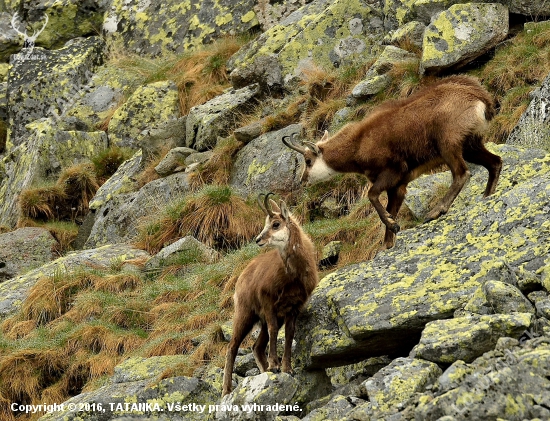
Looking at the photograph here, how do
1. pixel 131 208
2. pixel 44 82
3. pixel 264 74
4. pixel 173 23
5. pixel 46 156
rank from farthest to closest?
pixel 173 23
pixel 44 82
pixel 46 156
pixel 264 74
pixel 131 208

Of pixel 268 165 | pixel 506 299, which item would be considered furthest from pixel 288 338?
pixel 268 165

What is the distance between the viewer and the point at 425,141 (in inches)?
340

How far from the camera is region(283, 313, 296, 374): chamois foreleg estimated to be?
766cm

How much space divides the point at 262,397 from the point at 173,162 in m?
8.51

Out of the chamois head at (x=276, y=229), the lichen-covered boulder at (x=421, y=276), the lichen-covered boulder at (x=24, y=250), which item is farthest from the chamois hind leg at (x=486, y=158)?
the lichen-covered boulder at (x=24, y=250)

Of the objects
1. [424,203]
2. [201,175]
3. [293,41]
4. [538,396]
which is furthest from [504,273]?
[293,41]

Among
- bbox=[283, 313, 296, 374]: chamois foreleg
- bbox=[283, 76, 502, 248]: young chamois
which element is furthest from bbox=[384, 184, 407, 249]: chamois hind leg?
bbox=[283, 313, 296, 374]: chamois foreleg

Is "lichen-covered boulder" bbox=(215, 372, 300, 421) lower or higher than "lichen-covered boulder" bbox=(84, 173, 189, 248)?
higher

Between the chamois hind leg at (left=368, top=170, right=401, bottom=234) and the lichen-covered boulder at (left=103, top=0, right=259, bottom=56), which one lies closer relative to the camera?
the chamois hind leg at (left=368, top=170, right=401, bottom=234)

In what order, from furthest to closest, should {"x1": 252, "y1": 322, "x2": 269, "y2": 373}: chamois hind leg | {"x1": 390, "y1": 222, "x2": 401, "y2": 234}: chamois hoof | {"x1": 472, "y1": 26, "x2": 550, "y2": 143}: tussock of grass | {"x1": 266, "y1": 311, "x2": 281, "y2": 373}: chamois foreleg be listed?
1. {"x1": 472, "y1": 26, "x2": 550, "y2": 143}: tussock of grass
2. {"x1": 390, "y1": 222, "x2": 401, "y2": 234}: chamois hoof
3. {"x1": 252, "y1": 322, "x2": 269, "y2": 373}: chamois hind leg
4. {"x1": 266, "y1": 311, "x2": 281, "y2": 373}: chamois foreleg

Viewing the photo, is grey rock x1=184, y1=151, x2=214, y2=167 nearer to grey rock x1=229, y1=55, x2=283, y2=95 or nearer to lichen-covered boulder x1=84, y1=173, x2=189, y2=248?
lichen-covered boulder x1=84, y1=173, x2=189, y2=248

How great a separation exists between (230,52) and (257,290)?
10300 mm

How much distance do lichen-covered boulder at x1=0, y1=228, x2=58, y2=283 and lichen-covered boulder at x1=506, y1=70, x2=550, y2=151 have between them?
338 inches

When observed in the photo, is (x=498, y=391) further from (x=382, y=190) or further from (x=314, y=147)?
(x=314, y=147)
